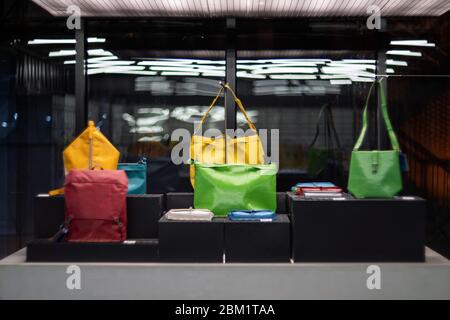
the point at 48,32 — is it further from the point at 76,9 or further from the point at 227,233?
the point at 227,233

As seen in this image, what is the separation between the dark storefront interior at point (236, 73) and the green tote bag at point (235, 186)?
2.77ft

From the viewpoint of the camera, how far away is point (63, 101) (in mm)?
4516

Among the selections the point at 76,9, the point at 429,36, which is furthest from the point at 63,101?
the point at 429,36

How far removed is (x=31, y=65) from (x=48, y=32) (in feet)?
1.29

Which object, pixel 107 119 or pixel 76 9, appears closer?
pixel 76 9

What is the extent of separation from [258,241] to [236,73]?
160cm

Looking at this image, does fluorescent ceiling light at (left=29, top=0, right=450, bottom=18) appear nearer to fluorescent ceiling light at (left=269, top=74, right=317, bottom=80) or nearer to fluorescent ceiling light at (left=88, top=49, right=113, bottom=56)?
fluorescent ceiling light at (left=88, top=49, right=113, bottom=56)

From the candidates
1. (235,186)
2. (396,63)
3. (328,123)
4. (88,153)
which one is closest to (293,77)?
(328,123)

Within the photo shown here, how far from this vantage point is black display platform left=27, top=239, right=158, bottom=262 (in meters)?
3.20

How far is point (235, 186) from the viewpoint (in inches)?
135

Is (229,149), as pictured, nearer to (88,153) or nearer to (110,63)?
(88,153)

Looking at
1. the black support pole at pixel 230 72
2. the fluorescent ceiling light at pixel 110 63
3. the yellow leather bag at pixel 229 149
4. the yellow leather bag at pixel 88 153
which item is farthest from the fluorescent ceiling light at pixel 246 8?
the yellow leather bag at pixel 88 153

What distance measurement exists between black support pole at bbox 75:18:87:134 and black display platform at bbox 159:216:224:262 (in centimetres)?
141
